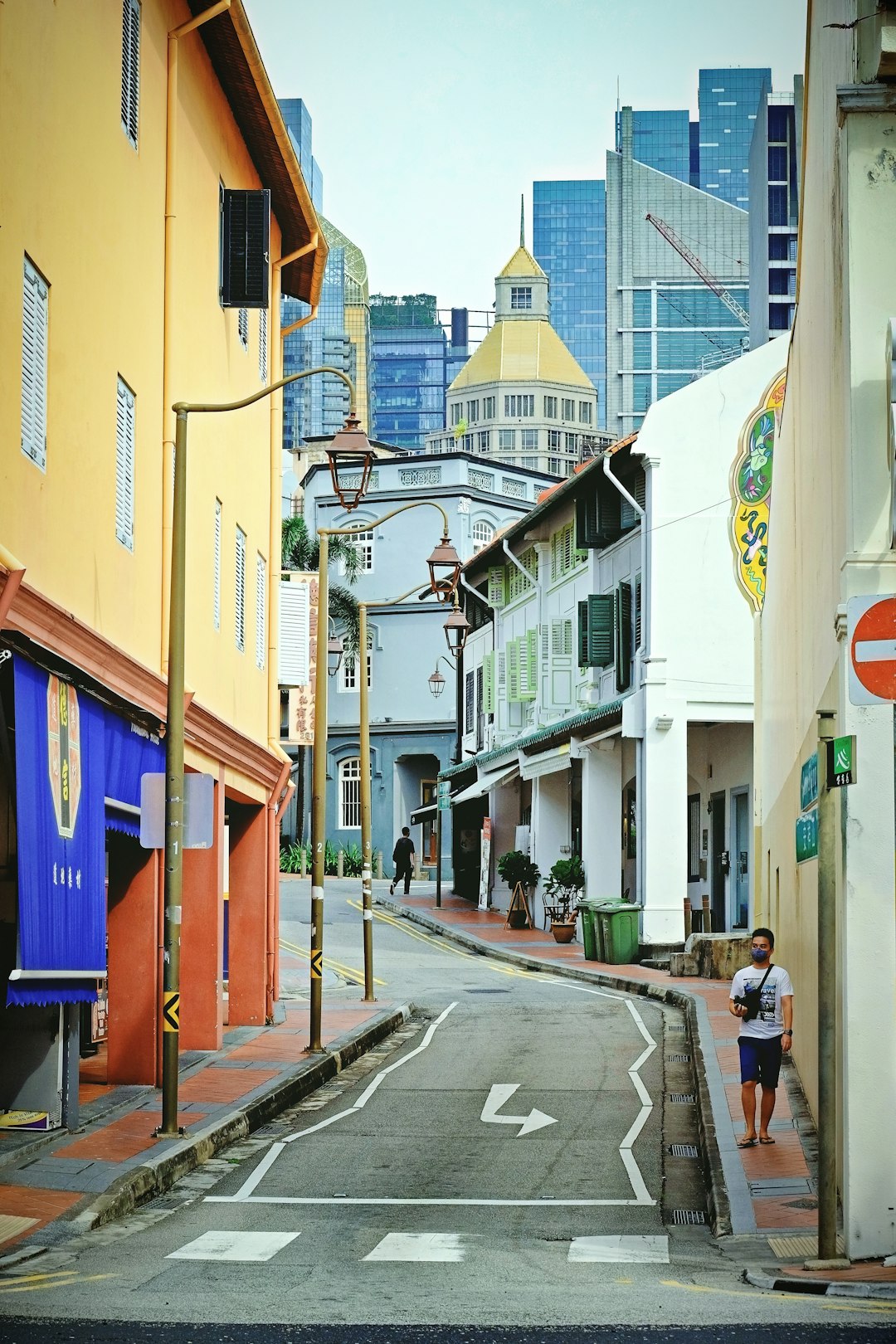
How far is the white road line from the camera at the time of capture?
12742mm

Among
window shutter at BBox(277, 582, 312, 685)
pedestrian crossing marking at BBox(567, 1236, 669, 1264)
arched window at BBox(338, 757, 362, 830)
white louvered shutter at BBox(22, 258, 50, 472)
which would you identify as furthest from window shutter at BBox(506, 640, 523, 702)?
pedestrian crossing marking at BBox(567, 1236, 669, 1264)

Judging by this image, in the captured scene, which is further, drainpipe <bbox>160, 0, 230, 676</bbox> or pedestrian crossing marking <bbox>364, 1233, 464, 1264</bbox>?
drainpipe <bbox>160, 0, 230, 676</bbox>

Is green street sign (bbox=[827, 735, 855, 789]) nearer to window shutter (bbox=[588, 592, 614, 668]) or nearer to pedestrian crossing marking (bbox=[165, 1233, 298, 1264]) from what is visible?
pedestrian crossing marking (bbox=[165, 1233, 298, 1264])

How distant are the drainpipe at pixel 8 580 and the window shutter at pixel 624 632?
2360cm

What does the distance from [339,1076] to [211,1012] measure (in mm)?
1620

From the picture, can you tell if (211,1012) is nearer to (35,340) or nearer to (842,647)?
(35,340)

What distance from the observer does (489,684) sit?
4944cm

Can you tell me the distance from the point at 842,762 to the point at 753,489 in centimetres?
2276

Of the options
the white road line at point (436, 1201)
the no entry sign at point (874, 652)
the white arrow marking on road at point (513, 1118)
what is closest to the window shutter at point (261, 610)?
the white arrow marking on road at point (513, 1118)

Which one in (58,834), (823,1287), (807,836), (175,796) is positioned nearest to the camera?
(823,1287)

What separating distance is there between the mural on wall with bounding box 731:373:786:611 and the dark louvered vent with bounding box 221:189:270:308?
42.8 ft

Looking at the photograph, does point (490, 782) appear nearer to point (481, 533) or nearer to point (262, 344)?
Result: point (262, 344)

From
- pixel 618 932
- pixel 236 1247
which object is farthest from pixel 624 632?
pixel 236 1247

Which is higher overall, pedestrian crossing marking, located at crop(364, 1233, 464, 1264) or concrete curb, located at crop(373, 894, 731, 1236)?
pedestrian crossing marking, located at crop(364, 1233, 464, 1264)
